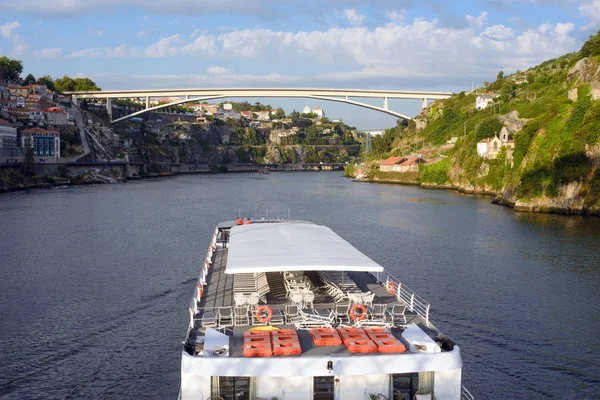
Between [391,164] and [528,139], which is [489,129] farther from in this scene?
[391,164]

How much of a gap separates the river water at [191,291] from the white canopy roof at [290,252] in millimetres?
3181

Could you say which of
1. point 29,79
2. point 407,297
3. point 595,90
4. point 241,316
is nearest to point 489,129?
point 595,90

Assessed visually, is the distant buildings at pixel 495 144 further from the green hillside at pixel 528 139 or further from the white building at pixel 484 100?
the white building at pixel 484 100

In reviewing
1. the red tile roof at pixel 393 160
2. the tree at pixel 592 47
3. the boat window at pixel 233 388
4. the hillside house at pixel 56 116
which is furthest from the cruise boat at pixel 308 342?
the hillside house at pixel 56 116

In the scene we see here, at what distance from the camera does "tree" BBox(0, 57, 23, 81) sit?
105 metres

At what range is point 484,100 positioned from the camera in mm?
85938

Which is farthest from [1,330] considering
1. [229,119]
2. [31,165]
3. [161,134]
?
[229,119]

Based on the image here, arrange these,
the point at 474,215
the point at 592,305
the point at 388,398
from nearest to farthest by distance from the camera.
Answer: the point at 388,398 → the point at 592,305 → the point at 474,215

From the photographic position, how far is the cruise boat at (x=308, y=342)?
27.6ft

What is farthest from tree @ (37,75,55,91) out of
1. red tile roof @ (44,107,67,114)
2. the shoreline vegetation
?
the shoreline vegetation

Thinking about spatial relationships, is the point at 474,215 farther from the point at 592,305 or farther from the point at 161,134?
the point at 161,134

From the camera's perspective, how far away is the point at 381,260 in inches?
960

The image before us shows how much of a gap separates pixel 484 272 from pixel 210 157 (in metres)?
115

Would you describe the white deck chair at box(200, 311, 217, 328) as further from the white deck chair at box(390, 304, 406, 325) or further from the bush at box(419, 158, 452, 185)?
the bush at box(419, 158, 452, 185)
